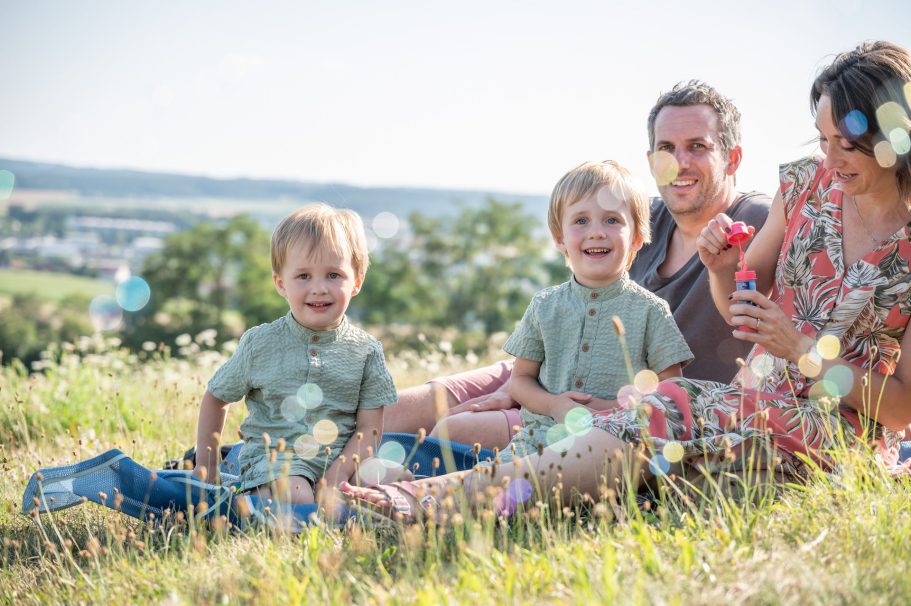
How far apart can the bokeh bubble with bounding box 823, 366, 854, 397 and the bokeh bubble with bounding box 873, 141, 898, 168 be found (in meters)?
0.81

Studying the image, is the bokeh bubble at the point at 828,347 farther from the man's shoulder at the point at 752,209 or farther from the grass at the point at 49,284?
the grass at the point at 49,284

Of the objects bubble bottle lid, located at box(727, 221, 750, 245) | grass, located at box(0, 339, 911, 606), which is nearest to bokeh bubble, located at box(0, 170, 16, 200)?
grass, located at box(0, 339, 911, 606)

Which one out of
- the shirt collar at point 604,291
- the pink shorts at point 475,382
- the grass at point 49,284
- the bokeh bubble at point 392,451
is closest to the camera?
the shirt collar at point 604,291

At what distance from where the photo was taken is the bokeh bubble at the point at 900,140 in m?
3.16

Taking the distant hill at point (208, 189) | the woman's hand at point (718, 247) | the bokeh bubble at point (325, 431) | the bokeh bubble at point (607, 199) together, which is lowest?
the bokeh bubble at point (325, 431)

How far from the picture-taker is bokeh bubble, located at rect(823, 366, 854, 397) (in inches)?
127

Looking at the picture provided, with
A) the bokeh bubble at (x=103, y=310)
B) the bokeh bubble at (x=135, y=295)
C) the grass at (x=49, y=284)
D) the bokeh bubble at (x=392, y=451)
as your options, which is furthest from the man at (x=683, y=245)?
the grass at (x=49, y=284)

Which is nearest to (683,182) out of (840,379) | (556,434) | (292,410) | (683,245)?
(683,245)

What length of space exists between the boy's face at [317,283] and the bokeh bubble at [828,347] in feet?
6.57

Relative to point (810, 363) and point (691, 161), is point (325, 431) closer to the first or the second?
point (810, 363)

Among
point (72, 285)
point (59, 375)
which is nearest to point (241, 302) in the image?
point (72, 285)

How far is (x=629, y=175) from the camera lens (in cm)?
397

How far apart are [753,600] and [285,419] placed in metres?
2.21

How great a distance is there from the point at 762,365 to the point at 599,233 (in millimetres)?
931
